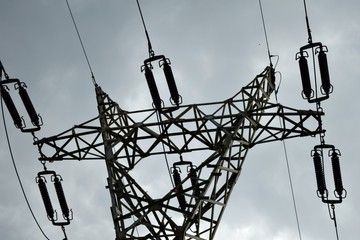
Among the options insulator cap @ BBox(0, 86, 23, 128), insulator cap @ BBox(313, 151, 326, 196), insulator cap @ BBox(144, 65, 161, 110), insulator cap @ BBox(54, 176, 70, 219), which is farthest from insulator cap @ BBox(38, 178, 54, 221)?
insulator cap @ BBox(313, 151, 326, 196)

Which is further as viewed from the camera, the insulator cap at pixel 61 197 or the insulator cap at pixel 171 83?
the insulator cap at pixel 61 197

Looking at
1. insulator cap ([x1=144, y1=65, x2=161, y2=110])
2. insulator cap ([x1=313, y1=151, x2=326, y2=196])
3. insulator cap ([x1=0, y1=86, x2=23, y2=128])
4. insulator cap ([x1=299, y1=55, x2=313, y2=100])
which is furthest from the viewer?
insulator cap ([x1=313, y1=151, x2=326, y2=196])

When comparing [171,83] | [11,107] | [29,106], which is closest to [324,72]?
[171,83]

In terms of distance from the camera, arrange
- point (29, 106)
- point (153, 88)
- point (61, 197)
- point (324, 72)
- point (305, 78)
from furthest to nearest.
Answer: point (61, 197)
point (29, 106)
point (305, 78)
point (153, 88)
point (324, 72)

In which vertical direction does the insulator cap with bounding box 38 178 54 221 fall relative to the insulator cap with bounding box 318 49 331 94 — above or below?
below

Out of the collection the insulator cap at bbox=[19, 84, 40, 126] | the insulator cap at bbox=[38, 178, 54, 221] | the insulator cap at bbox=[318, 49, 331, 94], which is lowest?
the insulator cap at bbox=[38, 178, 54, 221]

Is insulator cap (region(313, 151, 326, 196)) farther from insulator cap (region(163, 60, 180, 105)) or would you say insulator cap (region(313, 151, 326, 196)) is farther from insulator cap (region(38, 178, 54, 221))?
insulator cap (region(38, 178, 54, 221))

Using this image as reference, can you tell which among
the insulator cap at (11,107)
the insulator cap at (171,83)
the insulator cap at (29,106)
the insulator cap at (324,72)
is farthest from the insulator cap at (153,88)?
the insulator cap at (324,72)

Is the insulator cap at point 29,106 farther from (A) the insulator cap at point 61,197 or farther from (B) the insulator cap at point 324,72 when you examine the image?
(B) the insulator cap at point 324,72

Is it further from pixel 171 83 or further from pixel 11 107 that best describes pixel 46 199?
pixel 171 83

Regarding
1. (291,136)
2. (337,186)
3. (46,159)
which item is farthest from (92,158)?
(337,186)

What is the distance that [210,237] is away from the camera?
628 inches

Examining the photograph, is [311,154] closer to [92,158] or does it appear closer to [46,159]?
[92,158]

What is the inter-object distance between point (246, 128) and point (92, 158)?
3.82 meters
